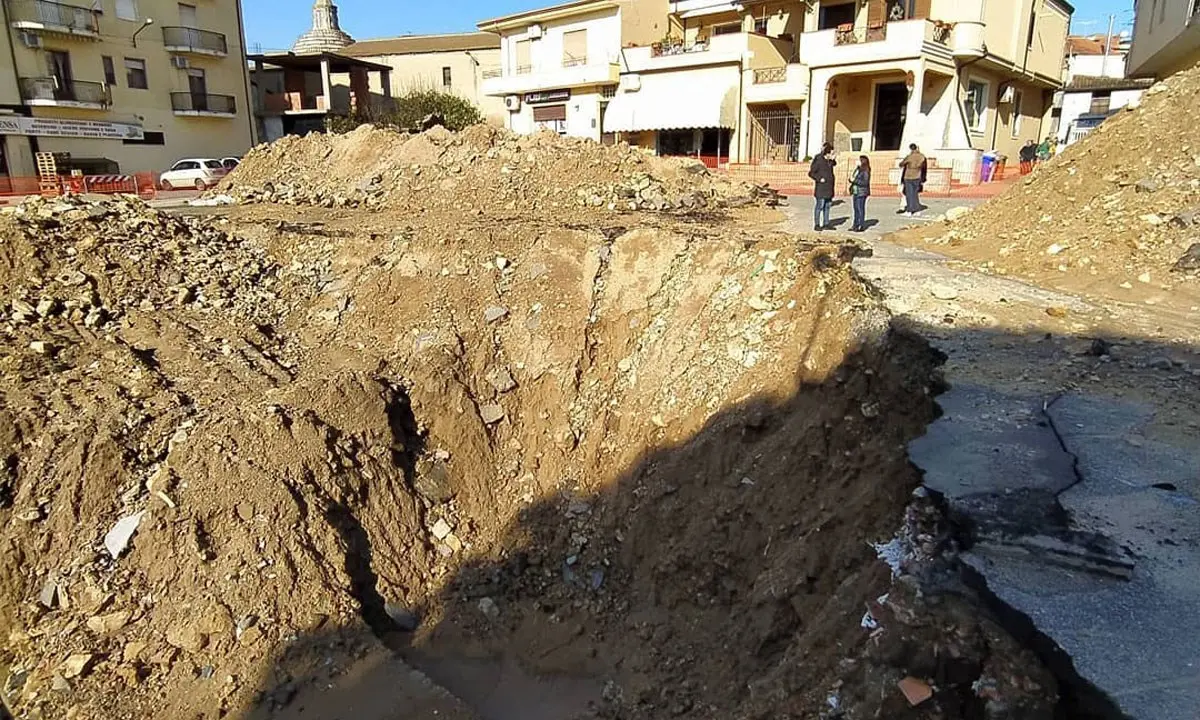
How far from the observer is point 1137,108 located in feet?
36.3

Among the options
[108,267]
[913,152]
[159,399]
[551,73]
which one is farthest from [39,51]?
[913,152]

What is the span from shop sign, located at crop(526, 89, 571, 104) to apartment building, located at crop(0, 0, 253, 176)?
1424 centimetres

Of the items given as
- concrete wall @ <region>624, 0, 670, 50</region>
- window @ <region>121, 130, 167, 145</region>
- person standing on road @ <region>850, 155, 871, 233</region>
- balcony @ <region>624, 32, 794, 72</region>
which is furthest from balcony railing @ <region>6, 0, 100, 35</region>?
person standing on road @ <region>850, 155, 871, 233</region>

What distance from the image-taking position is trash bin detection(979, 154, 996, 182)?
2053cm

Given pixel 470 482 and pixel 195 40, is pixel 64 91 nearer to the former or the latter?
pixel 195 40

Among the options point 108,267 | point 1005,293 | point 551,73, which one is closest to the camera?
point 1005,293

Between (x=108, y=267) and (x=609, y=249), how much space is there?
5.81 metres

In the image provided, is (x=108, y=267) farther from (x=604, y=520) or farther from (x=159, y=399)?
(x=604, y=520)

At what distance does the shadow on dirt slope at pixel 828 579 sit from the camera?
314 centimetres

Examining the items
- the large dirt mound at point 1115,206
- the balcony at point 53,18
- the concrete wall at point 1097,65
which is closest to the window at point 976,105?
the large dirt mound at point 1115,206

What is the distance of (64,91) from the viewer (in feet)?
95.6

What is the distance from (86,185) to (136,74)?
9677 millimetres

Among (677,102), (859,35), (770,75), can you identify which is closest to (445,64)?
(677,102)

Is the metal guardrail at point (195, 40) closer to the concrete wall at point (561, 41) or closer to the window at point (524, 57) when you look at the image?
the concrete wall at point (561, 41)
